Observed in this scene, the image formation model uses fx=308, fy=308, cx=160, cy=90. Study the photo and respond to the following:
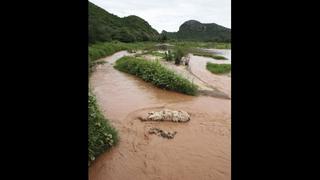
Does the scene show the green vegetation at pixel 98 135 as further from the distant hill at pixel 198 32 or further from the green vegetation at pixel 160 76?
the distant hill at pixel 198 32

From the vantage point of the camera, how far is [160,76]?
40.4 feet

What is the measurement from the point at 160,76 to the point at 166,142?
634 centimetres

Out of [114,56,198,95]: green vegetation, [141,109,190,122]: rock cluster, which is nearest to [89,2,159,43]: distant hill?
[114,56,198,95]: green vegetation

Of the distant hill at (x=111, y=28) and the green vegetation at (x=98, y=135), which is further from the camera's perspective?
the distant hill at (x=111, y=28)

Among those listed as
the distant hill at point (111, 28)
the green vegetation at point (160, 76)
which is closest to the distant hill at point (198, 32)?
the distant hill at point (111, 28)

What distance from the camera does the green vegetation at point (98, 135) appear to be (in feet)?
17.3

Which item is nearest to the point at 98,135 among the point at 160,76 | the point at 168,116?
the point at 168,116

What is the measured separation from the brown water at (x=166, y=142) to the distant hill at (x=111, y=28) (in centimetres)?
1984

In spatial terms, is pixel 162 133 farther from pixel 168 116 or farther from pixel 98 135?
pixel 98 135

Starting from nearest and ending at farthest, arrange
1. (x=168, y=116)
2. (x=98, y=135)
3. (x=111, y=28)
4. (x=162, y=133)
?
(x=98, y=135)
(x=162, y=133)
(x=168, y=116)
(x=111, y=28)
